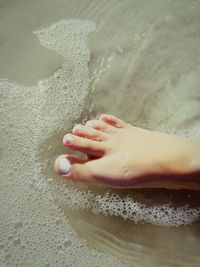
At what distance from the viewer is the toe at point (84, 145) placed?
117 cm

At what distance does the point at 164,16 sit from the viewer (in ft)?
4.97

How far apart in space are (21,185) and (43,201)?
0.28 feet

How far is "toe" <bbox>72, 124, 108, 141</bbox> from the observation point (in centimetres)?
Answer: 120

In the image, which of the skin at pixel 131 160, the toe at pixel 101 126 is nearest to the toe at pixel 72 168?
the skin at pixel 131 160

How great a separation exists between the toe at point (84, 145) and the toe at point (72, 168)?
4cm

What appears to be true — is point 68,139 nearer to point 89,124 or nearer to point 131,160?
point 89,124

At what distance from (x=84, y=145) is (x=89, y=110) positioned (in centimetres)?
21

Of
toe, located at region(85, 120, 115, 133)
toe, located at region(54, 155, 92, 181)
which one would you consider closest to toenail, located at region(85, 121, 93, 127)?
toe, located at region(85, 120, 115, 133)

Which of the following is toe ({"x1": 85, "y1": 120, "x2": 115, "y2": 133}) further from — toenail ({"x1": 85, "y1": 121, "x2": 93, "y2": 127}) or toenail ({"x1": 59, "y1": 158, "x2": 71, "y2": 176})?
toenail ({"x1": 59, "y1": 158, "x2": 71, "y2": 176})

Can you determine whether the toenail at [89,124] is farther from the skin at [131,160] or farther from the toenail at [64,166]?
the toenail at [64,166]

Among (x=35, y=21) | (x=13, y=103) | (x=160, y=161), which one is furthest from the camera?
(x=35, y=21)

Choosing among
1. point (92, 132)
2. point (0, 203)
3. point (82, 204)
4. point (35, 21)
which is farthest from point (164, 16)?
point (0, 203)

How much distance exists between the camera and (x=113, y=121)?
1230 millimetres

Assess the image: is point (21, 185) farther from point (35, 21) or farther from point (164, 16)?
point (164, 16)
